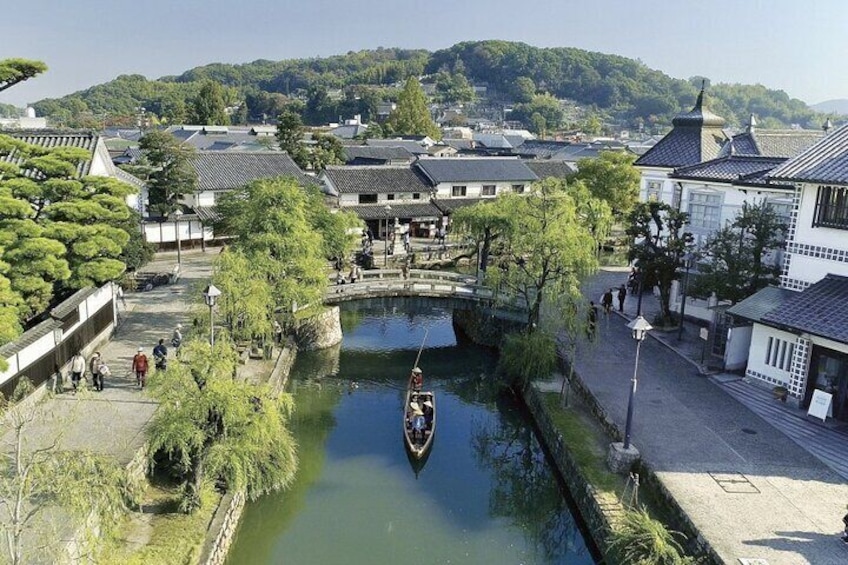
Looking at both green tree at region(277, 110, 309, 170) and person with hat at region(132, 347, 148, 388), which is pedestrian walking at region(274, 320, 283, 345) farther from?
green tree at region(277, 110, 309, 170)

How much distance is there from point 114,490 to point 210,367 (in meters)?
4.57

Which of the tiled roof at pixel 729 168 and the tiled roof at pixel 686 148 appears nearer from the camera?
the tiled roof at pixel 729 168

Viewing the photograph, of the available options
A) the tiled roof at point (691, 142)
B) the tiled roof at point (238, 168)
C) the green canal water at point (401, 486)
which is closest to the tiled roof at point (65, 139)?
the tiled roof at point (238, 168)

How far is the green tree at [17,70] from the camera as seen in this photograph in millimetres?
20078

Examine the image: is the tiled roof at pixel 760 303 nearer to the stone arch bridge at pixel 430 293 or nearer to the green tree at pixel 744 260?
the green tree at pixel 744 260

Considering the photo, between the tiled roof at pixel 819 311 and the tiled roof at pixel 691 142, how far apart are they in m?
13.3

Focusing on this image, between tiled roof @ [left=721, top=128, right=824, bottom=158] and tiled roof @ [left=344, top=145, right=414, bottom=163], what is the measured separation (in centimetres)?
3415

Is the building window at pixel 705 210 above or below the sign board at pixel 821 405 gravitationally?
above

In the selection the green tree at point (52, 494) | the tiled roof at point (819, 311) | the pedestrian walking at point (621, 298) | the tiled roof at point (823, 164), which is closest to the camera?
the green tree at point (52, 494)

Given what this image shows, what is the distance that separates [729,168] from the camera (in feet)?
90.3

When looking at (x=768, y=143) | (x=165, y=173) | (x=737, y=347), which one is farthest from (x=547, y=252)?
(x=165, y=173)

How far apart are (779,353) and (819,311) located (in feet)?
6.41

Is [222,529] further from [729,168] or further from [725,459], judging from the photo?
[729,168]

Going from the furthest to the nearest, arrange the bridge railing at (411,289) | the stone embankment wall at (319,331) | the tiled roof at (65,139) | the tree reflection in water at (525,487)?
1. the bridge railing at (411,289)
2. the tiled roof at (65,139)
3. the stone embankment wall at (319,331)
4. the tree reflection in water at (525,487)
